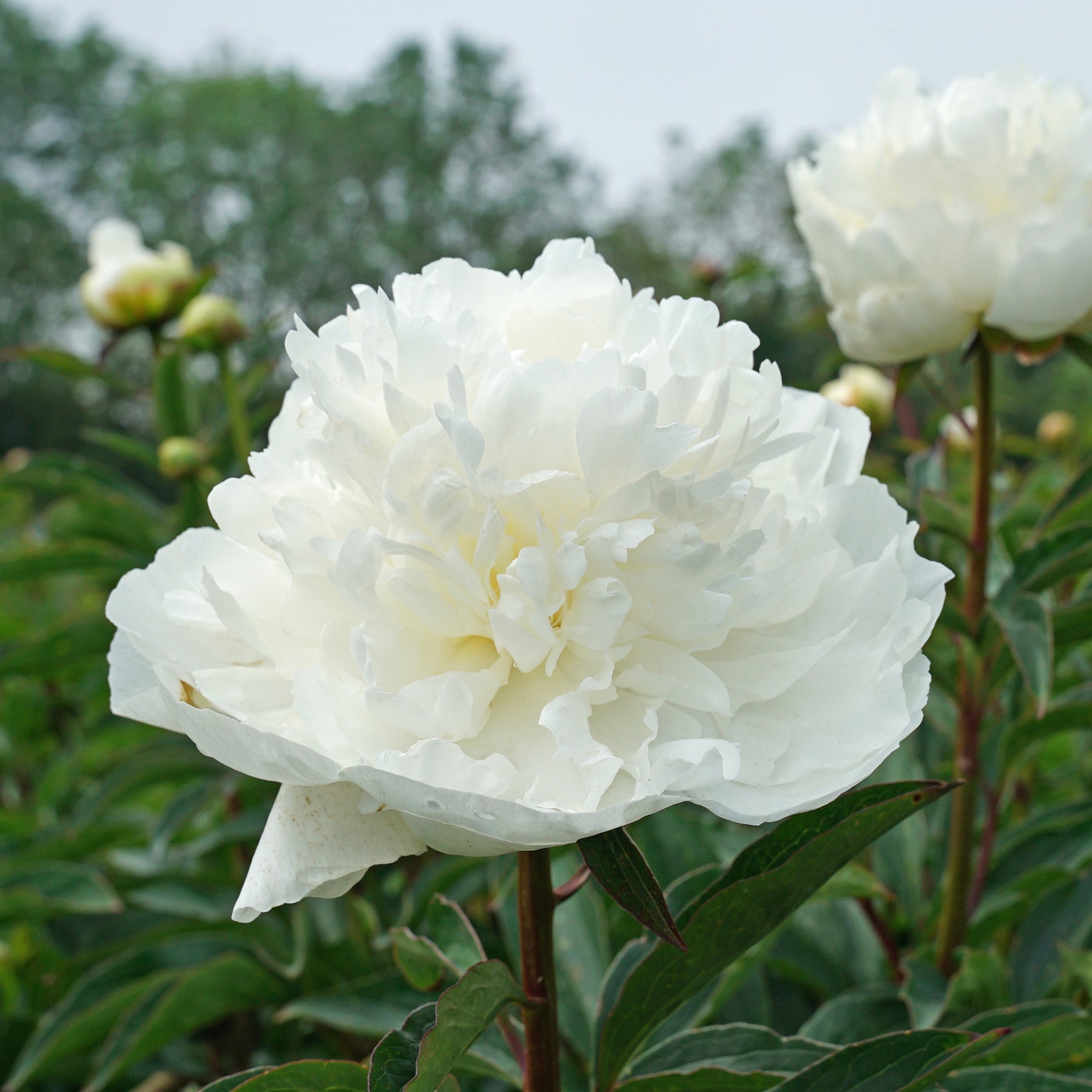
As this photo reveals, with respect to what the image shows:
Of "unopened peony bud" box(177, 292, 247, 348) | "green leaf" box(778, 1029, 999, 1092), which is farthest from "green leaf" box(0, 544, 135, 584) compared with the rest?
"green leaf" box(778, 1029, 999, 1092)

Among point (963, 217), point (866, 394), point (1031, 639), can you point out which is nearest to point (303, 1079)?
point (1031, 639)

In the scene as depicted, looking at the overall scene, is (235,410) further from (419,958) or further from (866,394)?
(866,394)

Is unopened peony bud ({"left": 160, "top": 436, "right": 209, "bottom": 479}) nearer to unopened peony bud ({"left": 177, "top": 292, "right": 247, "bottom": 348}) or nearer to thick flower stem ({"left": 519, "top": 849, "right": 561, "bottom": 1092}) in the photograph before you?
unopened peony bud ({"left": 177, "top": 292, "right": 247, "bottom": 348})

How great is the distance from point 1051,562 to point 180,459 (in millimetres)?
956

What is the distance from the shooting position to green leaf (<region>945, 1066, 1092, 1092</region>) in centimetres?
58

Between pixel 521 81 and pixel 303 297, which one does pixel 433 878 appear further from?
pixel 521 81

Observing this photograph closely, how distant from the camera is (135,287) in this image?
139 cm

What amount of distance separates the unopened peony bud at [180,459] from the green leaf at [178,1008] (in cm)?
59

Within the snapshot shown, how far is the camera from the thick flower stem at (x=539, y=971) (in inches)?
19.4

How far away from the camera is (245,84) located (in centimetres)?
1744

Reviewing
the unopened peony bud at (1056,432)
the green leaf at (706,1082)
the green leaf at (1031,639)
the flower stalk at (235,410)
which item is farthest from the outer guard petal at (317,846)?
the unopened peony bud at (1056,432)

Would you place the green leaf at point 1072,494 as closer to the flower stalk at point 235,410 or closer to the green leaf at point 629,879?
the green leaf at point 629,879

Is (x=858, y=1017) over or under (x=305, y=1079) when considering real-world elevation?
under

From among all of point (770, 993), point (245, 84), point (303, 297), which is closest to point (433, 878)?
point (770, 993)
